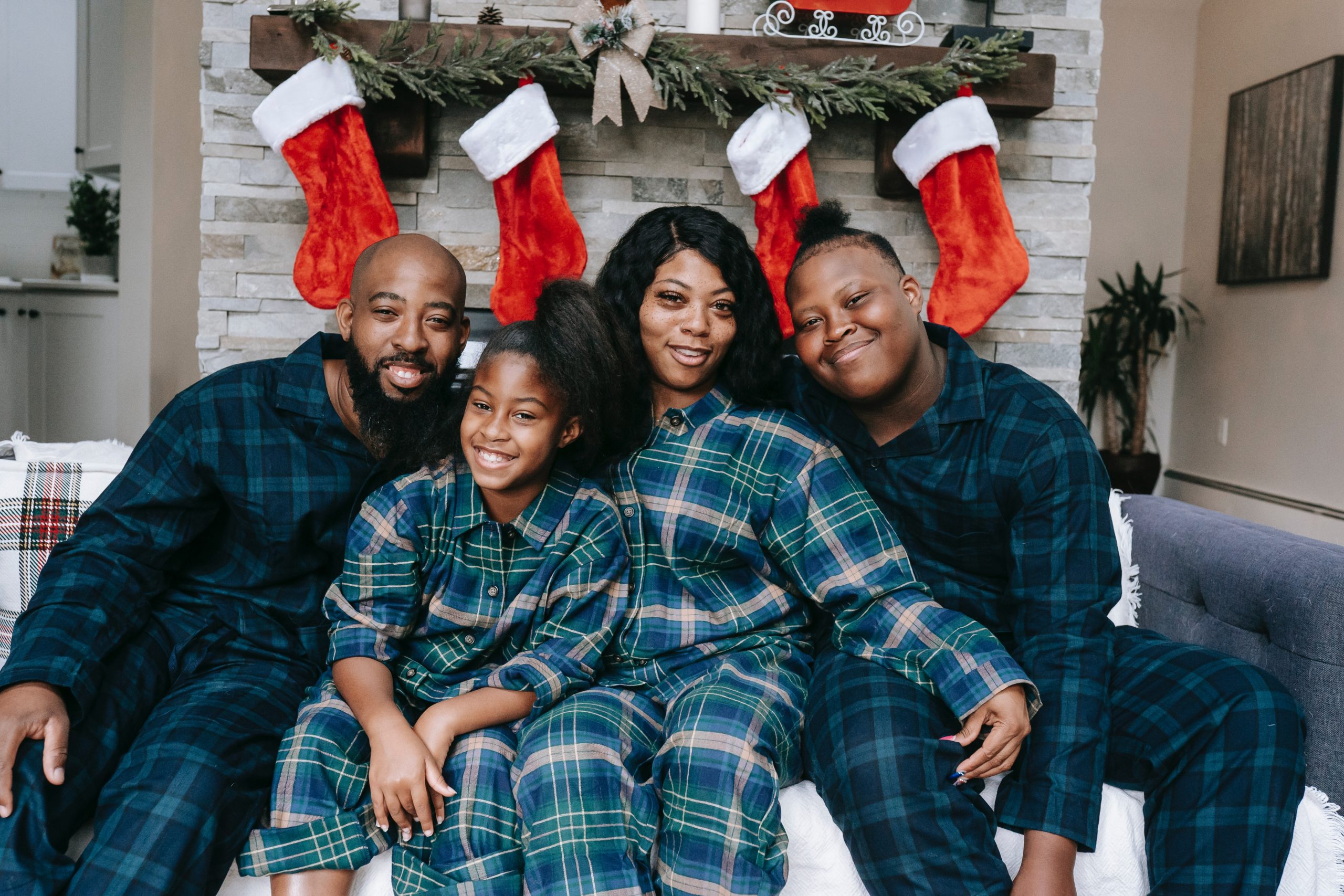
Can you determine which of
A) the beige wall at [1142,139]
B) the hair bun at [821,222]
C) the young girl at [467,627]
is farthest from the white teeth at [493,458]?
the beige wall at [1142,139]

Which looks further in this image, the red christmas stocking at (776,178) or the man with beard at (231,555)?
the red christmas stocking at (776,178)

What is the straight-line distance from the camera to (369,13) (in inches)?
86.3

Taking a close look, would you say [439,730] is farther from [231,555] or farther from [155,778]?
[231,555]

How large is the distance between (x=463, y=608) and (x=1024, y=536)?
792mm

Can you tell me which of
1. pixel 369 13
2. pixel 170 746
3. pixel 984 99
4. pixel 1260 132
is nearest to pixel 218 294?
pixel 369 13

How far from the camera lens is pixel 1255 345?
169 inches

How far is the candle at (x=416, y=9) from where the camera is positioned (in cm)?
212

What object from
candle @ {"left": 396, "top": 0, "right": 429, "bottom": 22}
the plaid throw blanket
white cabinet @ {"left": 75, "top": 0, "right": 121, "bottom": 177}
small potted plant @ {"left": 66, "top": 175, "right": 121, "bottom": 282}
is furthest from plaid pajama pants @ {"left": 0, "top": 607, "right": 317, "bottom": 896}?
white cabinet @ {"left": 75, "top": 0, "right": 121, "bottom": 177}

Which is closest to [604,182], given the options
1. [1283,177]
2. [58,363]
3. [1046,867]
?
[1046,867]

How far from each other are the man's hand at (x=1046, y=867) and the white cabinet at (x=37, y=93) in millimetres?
4548

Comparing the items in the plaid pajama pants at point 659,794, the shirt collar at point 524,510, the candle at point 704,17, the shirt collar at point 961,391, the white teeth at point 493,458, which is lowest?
the plaid pajama pants at point 659,794

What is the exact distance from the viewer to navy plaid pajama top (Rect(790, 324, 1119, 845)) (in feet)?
4.07

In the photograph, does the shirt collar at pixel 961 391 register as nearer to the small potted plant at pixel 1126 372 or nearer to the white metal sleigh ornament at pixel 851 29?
the white metal sleigh ornament at pixel 851 29

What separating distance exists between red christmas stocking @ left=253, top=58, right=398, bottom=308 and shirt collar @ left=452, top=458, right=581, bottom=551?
2.88ft
